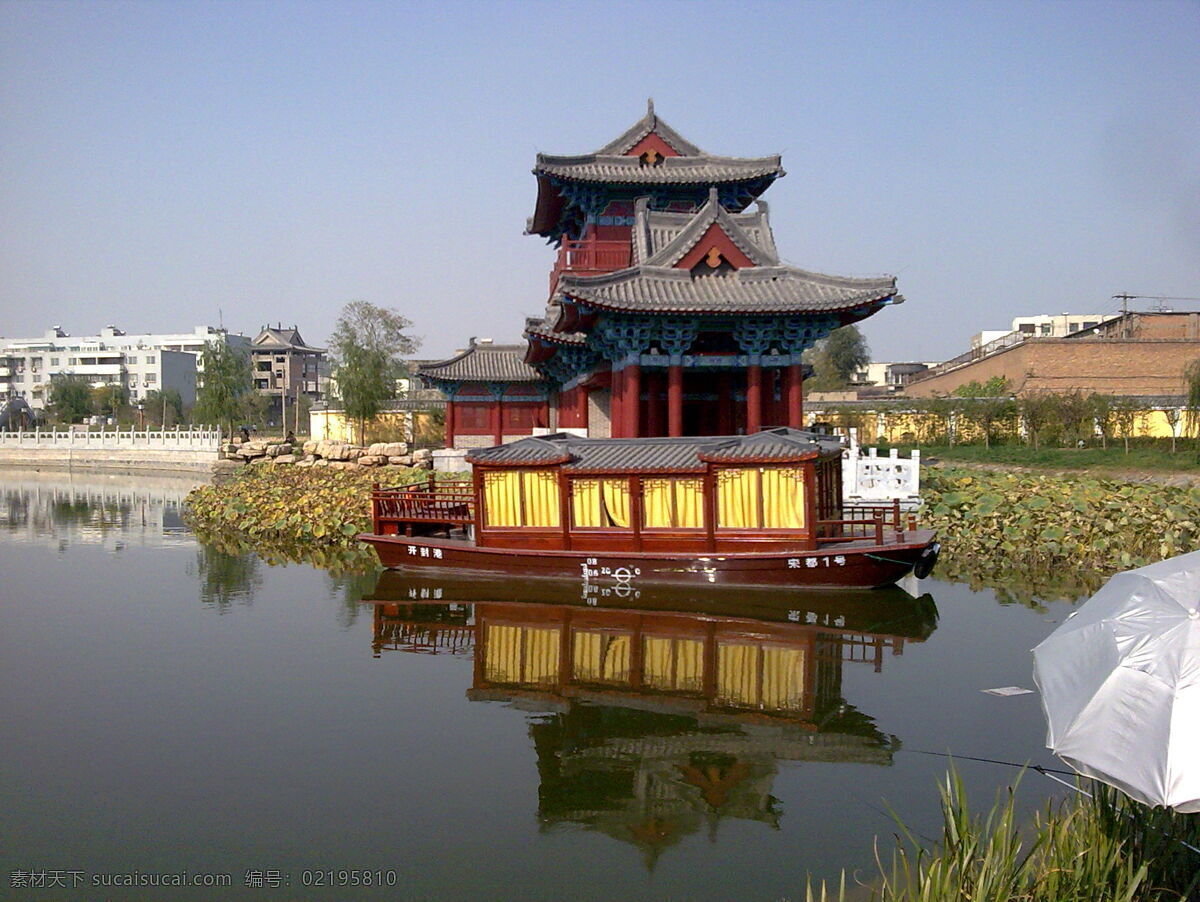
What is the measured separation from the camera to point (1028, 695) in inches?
368

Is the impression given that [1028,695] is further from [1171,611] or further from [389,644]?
[389,644]

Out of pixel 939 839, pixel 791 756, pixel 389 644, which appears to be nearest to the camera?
pixel 939 839

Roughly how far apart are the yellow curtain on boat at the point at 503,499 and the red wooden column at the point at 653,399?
5.16m

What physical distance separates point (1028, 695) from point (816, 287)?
10.0 meters

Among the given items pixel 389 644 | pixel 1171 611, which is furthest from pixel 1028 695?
pixel 389 644

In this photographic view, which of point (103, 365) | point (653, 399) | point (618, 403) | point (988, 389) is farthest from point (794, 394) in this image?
point (103, 365)

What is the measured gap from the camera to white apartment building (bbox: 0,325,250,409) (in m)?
87.2

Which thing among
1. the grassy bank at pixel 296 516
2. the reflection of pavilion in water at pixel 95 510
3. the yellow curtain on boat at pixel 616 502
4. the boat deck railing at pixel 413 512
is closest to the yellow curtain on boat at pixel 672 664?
the yellow curtain on boat at pixel 616 502

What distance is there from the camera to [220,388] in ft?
158

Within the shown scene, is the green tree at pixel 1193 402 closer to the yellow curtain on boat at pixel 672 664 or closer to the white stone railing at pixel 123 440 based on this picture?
the yellow curtain on boat at pixel 672 664

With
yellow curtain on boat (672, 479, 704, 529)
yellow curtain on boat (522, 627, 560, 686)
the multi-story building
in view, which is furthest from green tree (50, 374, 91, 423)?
yellow curtain on boat (522, 627, 560, 686)

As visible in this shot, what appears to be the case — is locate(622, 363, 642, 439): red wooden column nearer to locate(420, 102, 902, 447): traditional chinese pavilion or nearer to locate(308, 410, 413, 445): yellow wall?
locate(420, 102, 902, 447): traditional chinese pavilion

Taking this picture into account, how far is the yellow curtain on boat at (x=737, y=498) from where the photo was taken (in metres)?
13.6

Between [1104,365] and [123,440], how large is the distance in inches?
1865
